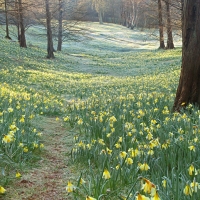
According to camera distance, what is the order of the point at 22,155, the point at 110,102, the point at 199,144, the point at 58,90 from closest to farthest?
1. the point at 199,144
2. the point at 22,155
3. the point at 110,102
4. the point at 58,90

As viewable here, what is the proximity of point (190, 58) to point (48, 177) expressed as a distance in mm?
3519

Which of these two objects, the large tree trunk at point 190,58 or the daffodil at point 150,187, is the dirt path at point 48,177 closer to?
the daffodil at point 150,187

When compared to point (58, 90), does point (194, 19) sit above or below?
above

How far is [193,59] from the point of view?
5.62 m

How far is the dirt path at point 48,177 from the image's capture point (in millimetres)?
2975

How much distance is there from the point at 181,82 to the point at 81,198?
3836mm

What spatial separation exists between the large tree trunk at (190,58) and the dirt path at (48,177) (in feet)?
7.80

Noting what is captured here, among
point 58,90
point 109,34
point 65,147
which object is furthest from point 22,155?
point 109,34

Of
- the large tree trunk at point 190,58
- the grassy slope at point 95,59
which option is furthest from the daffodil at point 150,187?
the grassy slope at point 95,59

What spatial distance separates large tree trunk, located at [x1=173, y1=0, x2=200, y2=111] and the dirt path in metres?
2.38

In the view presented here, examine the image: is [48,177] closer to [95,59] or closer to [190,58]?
[190,58]

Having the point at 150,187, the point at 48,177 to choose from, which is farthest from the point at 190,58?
the point at 150,187

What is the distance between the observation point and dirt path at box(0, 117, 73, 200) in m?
2.97

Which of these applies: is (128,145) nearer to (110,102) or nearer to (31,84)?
(110,102)
